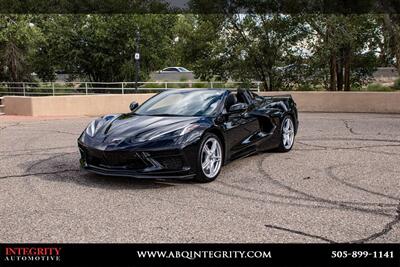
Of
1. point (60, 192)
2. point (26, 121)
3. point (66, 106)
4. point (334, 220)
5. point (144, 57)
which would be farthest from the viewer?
point (144, 57)

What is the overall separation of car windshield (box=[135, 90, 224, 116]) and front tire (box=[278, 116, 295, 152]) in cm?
162

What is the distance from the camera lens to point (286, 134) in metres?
8.44

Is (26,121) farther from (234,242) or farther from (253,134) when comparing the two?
(234,242)

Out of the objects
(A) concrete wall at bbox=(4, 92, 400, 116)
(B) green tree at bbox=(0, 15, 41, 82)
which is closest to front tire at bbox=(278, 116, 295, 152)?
(A) concrete wall at bbox=(4, 92, 400, 116)

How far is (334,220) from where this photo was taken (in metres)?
4.52

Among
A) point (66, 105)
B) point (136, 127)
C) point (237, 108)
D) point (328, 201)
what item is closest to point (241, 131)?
point (237, 108)

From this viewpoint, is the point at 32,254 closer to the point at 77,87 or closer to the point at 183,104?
the point at 183,104

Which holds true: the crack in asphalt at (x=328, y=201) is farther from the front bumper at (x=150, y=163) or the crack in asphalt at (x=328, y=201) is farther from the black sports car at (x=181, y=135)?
the front bumper at (x=150, y=163)

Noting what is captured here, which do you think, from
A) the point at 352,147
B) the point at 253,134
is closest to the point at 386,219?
the point at 253,134

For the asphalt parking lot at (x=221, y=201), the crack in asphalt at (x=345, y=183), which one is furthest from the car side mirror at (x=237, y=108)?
the crack in asphalt at (x=345, y=183)

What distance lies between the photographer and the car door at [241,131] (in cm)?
663

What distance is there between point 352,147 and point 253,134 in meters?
2.56

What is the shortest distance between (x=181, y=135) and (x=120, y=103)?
477 inches

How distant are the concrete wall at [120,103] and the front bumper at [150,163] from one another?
36.4 feet
